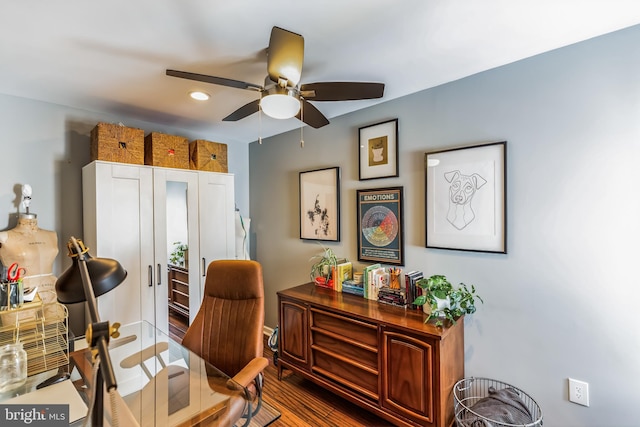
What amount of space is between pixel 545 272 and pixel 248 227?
2.90 meters

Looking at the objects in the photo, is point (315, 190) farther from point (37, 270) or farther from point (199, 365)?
point (37, 270)

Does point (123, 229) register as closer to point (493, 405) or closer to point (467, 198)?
point (467, 198)

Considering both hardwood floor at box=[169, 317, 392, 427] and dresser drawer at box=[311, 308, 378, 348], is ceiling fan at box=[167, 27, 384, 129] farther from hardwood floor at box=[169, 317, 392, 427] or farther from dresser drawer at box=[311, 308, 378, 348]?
hardwood floor at box=[169, 317, 392, 427]

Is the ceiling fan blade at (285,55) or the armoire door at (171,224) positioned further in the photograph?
the armoire door at (171,224)

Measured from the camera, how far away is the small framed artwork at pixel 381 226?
2.44 metres

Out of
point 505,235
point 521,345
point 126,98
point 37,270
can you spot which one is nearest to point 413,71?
point 505,235

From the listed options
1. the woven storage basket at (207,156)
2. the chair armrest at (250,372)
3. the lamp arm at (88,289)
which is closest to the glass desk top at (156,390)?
the chair armrest at (250,372)

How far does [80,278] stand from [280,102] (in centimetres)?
119

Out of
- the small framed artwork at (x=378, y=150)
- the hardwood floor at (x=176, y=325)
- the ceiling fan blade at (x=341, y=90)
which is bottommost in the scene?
the hardwood floor at (x=176, y=325)

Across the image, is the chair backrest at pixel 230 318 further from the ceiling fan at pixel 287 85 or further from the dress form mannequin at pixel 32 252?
the dress form mannequin at pixel 32 252

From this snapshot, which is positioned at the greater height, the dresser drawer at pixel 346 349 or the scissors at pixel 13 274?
the scissors at pixel 13 274

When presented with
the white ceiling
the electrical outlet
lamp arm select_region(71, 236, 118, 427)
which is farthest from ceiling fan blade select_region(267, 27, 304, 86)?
the electrical outlet

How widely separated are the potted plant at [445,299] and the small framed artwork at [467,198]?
301 mm

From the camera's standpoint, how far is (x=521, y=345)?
1887mm
